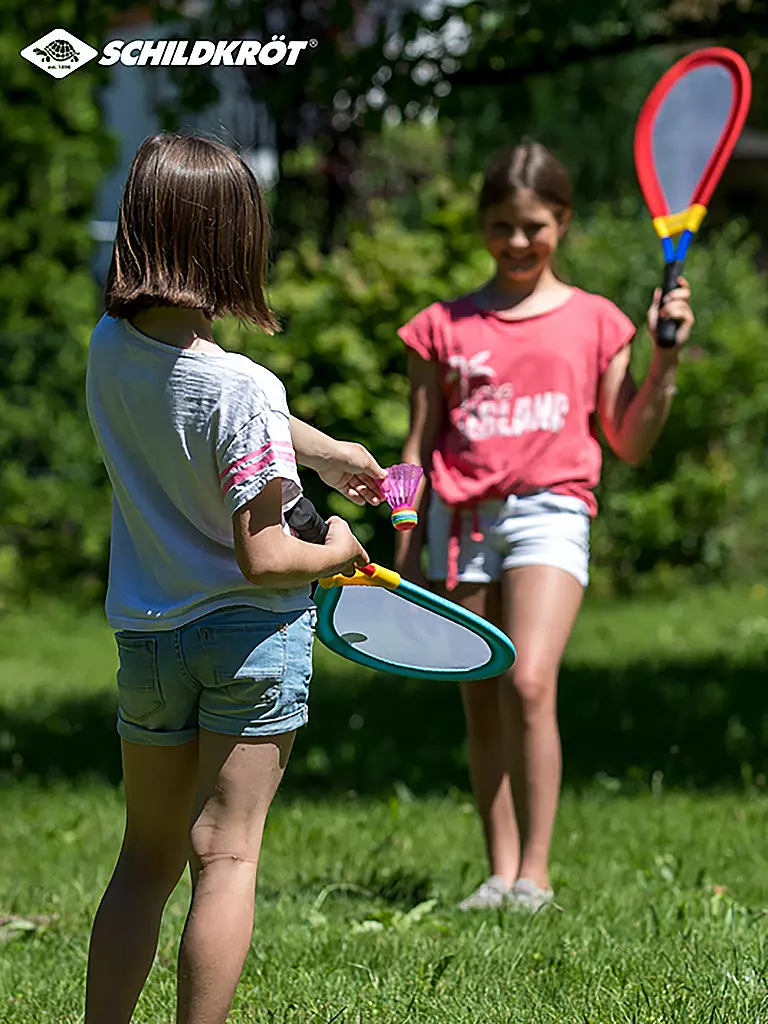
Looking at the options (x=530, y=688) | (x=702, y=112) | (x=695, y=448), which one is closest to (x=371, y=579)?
(x=530, y=688)

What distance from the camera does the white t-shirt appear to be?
248cm

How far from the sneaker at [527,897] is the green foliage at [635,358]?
494 centimetres

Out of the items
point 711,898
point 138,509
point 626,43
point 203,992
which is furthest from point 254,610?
point 626,43

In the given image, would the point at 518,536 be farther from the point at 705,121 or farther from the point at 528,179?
the point at 705,121

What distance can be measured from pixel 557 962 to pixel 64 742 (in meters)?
3.59

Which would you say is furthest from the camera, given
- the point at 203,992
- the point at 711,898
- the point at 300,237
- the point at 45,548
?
the point at 45,548

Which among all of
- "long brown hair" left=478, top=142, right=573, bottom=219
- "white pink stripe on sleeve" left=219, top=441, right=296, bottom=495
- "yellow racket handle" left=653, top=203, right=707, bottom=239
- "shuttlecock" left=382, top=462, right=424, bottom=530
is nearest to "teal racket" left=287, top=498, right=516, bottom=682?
"shuttlecock" left=382, top=462, right=424, bottom=530

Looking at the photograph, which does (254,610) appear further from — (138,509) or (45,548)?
(45,548)

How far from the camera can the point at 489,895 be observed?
13.0 ft

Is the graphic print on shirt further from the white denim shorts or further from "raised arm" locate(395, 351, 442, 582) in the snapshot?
the white denim shorts

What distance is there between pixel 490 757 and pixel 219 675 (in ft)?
5.67

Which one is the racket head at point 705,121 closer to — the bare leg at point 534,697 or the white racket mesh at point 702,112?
the white racket mesh at point 702,112

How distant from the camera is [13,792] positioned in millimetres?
5652

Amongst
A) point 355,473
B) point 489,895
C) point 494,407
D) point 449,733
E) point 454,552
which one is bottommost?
point 449,733
